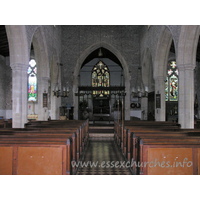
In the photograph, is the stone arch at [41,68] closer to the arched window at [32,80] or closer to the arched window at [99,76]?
the arched window at [32,80]

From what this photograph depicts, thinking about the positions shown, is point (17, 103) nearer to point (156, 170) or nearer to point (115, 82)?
point (156, 170)

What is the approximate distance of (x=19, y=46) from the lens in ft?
25.5

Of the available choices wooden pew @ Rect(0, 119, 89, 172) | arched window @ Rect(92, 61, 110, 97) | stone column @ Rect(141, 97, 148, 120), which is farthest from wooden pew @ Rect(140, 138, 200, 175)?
arched window @ Rect(92, 61, 110, 97)

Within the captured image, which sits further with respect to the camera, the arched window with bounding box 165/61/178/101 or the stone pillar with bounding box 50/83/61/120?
the arched window with bounding box 165/61/178/101

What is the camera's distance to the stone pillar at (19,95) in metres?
7.58

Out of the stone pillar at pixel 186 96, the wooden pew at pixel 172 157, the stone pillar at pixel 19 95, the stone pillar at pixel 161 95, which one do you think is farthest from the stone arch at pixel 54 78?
the wooden pew at pixel 172 157

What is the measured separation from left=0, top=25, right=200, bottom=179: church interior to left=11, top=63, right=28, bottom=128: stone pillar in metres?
0.04

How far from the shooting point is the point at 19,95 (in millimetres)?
7605

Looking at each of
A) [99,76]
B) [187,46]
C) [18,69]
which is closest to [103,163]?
[18,69]

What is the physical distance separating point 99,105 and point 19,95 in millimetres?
13794

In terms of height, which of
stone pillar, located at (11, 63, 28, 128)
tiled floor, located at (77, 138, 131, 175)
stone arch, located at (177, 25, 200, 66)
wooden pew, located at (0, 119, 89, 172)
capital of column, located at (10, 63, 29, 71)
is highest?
stone arch, located at (177, 25, 200, 66)

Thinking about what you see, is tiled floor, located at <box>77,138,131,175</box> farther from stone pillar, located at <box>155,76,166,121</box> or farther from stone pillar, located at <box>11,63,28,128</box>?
stone pillar, located at <box>155,76,166,121</box>

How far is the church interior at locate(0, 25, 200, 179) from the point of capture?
335cm

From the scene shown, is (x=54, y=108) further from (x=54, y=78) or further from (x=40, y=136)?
(x=40, y=136)
